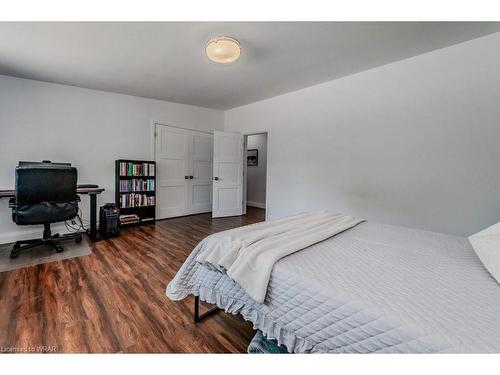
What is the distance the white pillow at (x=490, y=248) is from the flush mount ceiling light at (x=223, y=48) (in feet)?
7.87

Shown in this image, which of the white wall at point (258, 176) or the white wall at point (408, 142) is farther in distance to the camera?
the white wall at point (258, 176)

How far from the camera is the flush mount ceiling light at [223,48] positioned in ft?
7.34

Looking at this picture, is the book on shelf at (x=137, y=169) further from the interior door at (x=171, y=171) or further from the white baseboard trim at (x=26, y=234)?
the white baseboard trim at (x=26, y=234)

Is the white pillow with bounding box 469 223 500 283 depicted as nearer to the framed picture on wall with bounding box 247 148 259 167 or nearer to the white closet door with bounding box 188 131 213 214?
the white closet door with bounding box 188 131 213 214

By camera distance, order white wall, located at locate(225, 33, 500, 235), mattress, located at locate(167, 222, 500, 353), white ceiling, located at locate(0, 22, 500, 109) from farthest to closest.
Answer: white wall, located at locate(225, 33, 500, 235) → white ceiling, located at locate(0, 22, 500, 109) → mattress, located at locate(167, 222, 500, 353)

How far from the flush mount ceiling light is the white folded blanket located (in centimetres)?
171

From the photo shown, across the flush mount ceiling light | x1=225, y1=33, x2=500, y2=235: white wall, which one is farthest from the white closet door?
the flush mount ceiling light

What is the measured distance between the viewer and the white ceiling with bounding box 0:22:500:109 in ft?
7.15

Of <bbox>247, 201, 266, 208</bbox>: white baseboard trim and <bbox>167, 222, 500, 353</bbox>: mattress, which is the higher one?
<bbox>167, 222, 500, 353</bbox>: mattress

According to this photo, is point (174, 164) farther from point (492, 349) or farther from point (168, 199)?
point (492, 349)

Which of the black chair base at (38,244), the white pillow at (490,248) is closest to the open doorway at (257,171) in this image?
the black chair base at (38,244)

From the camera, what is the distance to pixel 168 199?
15.9 ft

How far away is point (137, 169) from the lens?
425 centimetres
